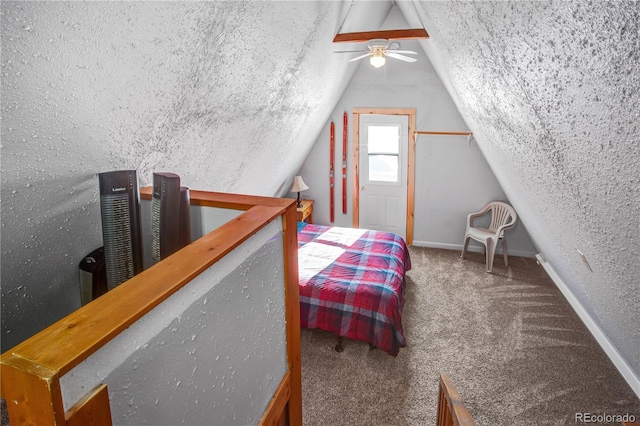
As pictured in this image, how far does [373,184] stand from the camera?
5.72 meters

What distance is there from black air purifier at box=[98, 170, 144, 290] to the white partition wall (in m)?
0.53

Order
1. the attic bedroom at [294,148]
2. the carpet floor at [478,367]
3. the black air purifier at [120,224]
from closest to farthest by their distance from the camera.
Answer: the attic bedroom at [294,148], the black air purifier at [120,224], the carpet floor at [478,367]

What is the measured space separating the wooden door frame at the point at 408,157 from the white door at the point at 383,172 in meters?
0.04

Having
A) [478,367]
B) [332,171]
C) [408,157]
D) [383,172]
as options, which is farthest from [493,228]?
[478,367]

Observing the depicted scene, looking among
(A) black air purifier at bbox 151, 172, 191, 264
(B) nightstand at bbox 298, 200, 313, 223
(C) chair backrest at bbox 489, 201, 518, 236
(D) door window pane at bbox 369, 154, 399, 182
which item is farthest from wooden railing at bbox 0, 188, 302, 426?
(D) door window pane at bbox 369, 154, 399, 182

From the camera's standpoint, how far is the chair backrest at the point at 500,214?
4.93 meters

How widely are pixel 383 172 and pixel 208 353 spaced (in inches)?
195

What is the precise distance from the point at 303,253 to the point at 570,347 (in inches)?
98.7

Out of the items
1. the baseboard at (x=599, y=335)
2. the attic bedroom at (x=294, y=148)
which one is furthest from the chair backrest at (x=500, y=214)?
the attic bedroom at (x=294, y=148)

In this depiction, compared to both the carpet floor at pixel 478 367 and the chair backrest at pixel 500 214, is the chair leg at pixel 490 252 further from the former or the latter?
the carpet floor at pixel 478 367

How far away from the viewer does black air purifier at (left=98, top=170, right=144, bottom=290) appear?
1.38m

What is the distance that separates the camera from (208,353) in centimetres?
100

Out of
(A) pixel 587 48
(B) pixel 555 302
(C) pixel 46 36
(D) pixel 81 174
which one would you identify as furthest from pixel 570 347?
(C) pixel 46 36

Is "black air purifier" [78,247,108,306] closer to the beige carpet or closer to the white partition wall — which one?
the white partition wall
